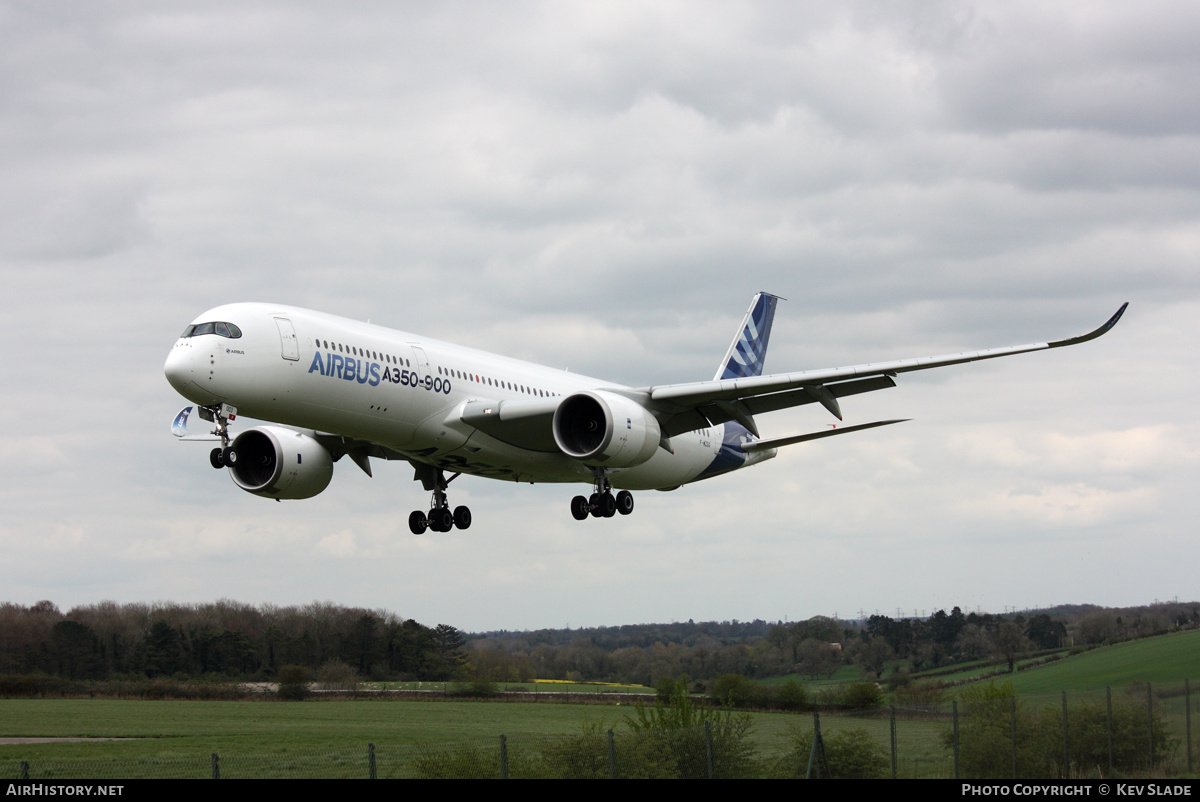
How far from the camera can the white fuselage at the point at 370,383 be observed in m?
27.4

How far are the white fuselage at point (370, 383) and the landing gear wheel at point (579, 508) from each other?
95cm

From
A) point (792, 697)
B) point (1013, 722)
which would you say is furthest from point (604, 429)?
point (792, 697)

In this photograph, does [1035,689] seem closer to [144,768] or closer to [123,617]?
[144,768]

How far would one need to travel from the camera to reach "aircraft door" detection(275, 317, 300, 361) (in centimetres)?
2817

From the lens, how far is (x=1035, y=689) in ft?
163

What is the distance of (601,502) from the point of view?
118 feet

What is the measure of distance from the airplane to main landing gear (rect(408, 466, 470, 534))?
0.05 metres

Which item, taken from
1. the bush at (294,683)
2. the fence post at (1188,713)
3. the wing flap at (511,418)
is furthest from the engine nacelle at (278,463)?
the bush at (294,683)

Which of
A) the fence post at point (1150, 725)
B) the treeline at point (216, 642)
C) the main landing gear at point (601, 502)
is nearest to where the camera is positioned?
the fence post at point (1150, 725)

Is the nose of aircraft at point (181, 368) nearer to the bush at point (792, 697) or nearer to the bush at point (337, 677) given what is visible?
the bush at point (792, 697)

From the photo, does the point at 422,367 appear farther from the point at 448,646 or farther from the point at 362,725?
the point at 448,646

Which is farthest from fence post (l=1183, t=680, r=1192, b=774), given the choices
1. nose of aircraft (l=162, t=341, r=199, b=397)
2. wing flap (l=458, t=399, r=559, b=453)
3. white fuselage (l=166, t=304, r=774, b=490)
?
nose of aircraft (l=162, t=341, r=199, b=397)

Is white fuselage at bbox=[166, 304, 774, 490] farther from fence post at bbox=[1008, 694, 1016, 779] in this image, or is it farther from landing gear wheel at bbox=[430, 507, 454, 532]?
fence post at bbox=[1008, 694, 1016, 779]
